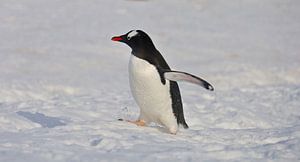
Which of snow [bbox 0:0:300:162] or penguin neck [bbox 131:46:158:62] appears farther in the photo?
penguin neck [bbox 131:46:158:62]

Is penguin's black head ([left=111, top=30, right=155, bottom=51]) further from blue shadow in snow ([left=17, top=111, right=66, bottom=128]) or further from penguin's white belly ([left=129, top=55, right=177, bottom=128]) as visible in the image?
blue shadow in snow ([left=17, top=111, right=66, bottom=128])

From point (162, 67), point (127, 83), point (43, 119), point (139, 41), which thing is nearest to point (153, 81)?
point (162, 67)

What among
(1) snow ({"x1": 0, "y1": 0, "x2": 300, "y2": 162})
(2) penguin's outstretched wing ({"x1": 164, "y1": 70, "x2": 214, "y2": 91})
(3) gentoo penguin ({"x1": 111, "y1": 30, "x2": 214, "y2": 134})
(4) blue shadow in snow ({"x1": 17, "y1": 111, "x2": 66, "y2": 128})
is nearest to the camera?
(1) snow ({"x1": 0, "y1": 0, "x2": 300, "y2": 162})

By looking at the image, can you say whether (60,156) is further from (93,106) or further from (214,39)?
(214,39)

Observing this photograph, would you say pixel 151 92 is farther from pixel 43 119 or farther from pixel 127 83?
pixel 127 83

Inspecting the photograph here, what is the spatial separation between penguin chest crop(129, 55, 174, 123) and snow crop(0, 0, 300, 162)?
17 cm

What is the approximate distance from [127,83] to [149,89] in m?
4.37

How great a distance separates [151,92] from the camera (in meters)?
4.63

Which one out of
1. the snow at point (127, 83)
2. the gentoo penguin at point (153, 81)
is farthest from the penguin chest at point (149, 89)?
the snow at point (127, 83)

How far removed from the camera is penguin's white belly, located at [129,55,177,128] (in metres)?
4.58

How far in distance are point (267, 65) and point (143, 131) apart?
240 inches

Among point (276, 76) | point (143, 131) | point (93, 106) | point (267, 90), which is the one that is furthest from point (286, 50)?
point (143, 131)

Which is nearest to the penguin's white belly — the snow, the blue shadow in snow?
the snow

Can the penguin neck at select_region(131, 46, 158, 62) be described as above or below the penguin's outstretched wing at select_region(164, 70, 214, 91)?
above
